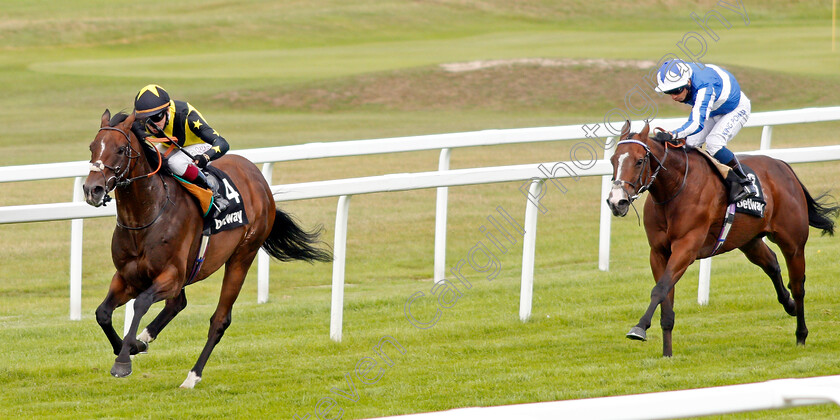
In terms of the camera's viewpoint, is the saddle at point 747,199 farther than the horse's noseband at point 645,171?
Yes

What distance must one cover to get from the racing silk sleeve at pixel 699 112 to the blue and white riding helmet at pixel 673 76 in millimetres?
117

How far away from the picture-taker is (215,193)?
568cm

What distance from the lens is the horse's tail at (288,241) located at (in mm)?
6477

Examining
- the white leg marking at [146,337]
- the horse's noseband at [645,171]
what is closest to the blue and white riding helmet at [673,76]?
the horse's noseband at [645,171]

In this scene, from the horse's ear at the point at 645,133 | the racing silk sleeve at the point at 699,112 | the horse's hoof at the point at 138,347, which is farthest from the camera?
the racing silk sleeve at the point at 699,112

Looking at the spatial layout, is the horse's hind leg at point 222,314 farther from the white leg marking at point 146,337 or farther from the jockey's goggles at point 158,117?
the jockey's goggles at point 158,117

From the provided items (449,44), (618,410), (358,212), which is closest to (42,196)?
(358,212)

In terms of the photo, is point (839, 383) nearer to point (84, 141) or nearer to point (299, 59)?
point (84, 141)

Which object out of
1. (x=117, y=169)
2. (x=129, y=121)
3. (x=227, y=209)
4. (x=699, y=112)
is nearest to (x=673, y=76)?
(x=699, y=112)

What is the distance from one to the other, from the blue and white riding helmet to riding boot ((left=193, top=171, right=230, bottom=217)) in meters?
2.53

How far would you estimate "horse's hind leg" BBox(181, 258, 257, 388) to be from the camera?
5.33 m

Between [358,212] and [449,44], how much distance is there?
23.1m

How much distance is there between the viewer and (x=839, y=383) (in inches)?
79.9

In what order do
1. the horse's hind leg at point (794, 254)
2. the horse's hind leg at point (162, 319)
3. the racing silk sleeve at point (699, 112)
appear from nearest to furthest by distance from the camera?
the horse's hind leg at point (162, 319) → the racing silk sleeve at point (699, 112) → the horse's hind leg at point (794, 254)
